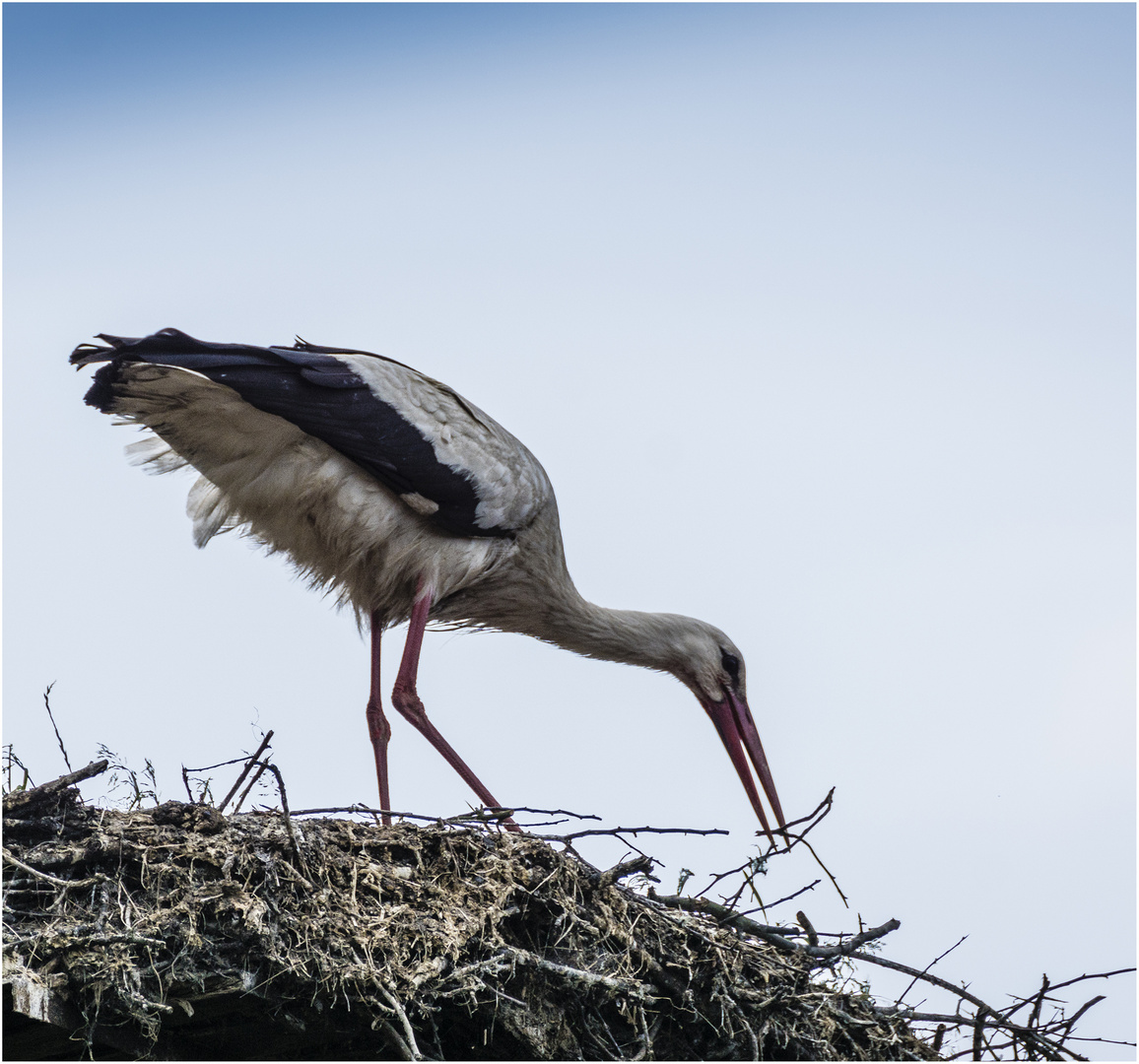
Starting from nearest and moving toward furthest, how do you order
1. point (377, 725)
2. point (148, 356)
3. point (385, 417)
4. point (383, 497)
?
1. point (148, 356)
2. point (385, 417)
3. point (383, 497)
4. point (377, 725)

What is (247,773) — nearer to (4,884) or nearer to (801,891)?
(4,884)

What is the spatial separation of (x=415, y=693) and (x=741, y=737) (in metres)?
1.43

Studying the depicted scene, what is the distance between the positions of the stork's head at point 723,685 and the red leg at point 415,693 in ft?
3.69

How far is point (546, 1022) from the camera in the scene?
3289 mm

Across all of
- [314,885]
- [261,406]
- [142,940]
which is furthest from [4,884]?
[261,406]

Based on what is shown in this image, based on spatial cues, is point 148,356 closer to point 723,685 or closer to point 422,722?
point 422,722

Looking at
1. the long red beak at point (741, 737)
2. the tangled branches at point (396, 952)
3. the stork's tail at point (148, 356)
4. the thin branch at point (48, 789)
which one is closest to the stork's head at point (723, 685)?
the long red beak at point (741, 737)

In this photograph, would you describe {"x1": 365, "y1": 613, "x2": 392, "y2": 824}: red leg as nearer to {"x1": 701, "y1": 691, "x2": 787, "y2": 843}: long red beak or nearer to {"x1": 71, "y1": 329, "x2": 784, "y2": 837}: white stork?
{"x1": 71, "y1": 329, "x2": 784, "y2": 837}: white stork

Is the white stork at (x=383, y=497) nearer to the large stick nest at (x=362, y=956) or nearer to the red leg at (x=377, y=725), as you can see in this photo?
the red leg at (x=377, y=725)

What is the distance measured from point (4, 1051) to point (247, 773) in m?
0.90

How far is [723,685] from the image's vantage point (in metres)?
5.57

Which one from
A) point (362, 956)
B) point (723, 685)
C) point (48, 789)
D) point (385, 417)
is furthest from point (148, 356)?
point (723, 685)

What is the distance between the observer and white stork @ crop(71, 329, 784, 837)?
4.41 meters

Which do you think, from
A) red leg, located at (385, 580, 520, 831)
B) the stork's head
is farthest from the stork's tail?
the stork's head
